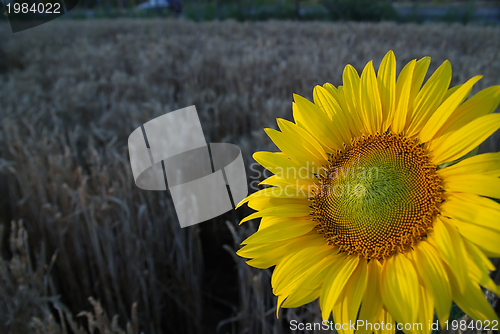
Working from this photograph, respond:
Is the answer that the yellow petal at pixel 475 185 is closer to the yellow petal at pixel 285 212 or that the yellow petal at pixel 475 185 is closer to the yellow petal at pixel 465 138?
the yellow petal at pixel 465 138

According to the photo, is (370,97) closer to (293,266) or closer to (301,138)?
(301,138)

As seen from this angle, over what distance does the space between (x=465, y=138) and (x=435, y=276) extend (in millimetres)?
182

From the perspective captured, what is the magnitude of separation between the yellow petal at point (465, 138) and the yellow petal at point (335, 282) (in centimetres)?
19

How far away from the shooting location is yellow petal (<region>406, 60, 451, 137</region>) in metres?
0.47

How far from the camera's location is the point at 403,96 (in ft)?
1.69

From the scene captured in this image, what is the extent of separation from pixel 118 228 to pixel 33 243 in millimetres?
408

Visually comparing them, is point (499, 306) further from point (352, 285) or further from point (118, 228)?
point (118, 228)

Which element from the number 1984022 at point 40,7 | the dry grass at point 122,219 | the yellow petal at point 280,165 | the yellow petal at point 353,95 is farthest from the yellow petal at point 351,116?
the number 1984022 at point 40,7

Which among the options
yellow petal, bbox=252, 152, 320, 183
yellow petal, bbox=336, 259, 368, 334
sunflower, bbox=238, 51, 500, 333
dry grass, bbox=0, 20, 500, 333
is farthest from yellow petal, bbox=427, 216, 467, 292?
dry grass, bbox=0, 20, 500, 333

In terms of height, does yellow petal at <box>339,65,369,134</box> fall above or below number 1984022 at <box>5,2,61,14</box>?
below

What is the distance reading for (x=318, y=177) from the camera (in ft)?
1.91

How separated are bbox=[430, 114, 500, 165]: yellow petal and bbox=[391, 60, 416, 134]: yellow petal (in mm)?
69

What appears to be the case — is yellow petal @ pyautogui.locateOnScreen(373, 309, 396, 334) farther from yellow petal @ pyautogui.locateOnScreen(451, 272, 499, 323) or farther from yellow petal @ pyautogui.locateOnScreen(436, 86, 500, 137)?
yellow petal @ pyautogui.locateOnScreen(436, 86, 500, 137)

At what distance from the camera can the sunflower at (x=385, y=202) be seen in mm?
409
